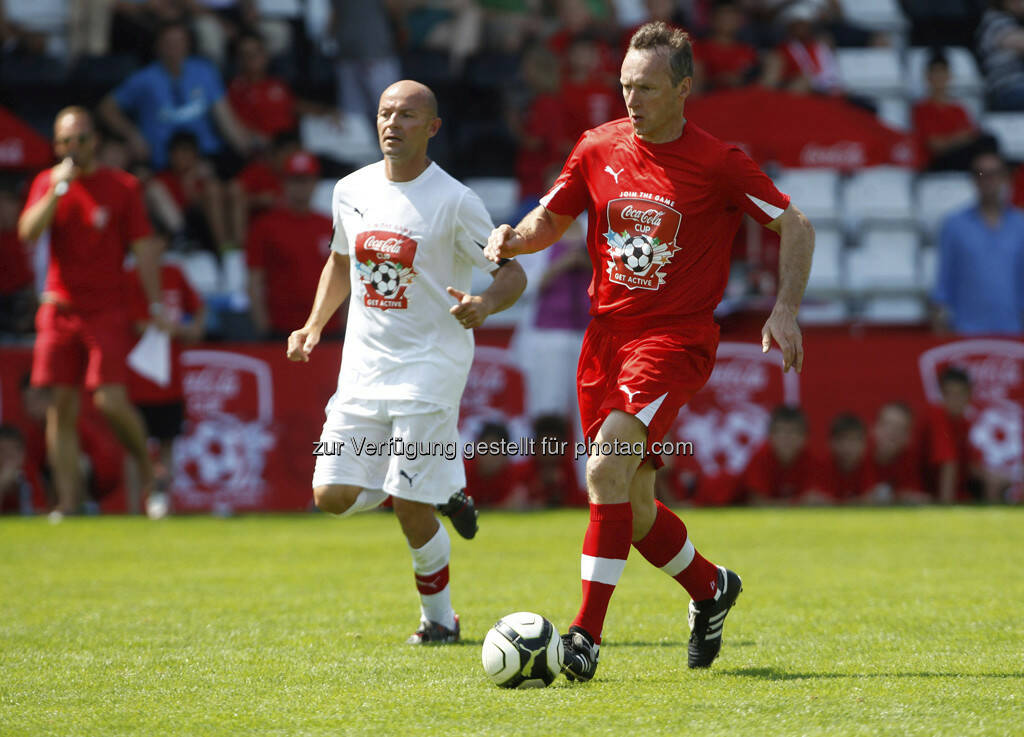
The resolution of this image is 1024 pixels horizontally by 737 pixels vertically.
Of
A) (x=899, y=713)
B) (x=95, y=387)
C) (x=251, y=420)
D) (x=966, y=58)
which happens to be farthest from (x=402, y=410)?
(x=966, y=58)

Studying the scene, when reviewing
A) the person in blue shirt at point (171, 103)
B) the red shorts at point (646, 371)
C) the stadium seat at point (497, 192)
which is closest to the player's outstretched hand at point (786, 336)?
the red shorts at point (646, 371)

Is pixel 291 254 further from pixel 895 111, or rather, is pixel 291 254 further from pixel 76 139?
pixel 895 111

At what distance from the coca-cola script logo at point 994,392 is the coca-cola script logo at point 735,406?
1.41 meters

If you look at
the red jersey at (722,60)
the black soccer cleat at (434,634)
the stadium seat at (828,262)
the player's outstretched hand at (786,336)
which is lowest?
the black soccer cleat at (434,634)

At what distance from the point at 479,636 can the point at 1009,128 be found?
Result: 1456 cm

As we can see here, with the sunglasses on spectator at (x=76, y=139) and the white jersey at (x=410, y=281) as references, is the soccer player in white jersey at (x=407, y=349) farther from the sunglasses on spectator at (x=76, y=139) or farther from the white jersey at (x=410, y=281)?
the sunglasses on spectator at (x=76, y=139)

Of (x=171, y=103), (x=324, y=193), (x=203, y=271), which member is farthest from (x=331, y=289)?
(x=324, y=193)

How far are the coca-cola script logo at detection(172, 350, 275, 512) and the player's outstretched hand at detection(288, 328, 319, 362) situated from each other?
19.6 ft

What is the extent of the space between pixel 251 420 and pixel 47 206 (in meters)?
2.58

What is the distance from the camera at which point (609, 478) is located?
5.30 meters

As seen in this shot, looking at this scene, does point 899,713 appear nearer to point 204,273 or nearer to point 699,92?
point 204,273

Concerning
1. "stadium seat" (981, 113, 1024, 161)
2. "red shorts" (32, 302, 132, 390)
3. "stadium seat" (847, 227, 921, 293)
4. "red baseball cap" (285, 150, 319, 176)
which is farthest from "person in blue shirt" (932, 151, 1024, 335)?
"red shorts" (32, 302, 132, 390)

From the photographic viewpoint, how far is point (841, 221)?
17.3m

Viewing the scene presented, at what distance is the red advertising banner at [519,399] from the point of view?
12.2 metres
